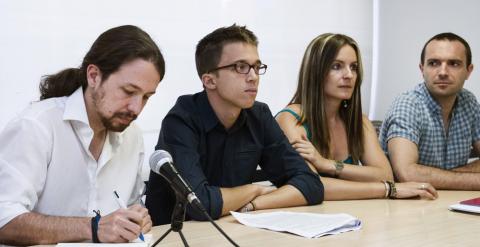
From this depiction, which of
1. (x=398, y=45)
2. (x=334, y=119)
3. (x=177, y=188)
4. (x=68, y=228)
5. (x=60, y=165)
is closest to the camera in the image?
(x=177, y=188)

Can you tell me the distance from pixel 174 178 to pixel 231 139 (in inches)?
42.8

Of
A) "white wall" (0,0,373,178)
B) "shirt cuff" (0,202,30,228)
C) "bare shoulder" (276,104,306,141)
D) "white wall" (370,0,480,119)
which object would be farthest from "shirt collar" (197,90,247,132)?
"white wall" (370,0,480,119)

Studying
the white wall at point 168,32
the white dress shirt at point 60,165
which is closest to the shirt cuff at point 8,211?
the white dress shirt at point 60,165

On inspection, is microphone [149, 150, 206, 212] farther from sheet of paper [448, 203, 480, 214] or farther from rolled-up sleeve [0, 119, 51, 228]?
sheet of paper [448, 203, 480, 214]

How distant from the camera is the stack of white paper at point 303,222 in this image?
1845 mm

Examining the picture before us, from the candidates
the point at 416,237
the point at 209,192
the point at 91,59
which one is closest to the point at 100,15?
the point at 91,59

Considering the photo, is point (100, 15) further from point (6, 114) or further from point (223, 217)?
point (223, 217)

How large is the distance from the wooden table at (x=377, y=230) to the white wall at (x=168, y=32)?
1.14m

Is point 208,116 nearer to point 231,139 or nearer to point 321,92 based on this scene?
point 231,139

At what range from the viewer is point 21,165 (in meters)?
1.74

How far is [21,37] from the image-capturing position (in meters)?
2.63

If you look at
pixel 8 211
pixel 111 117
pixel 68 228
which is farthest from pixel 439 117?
pixel 8 211

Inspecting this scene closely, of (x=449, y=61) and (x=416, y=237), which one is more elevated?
(x=449, y=61)

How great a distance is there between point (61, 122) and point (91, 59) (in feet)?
0.74
